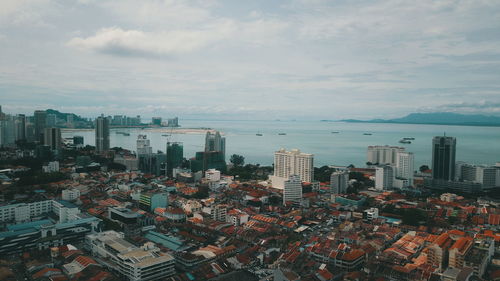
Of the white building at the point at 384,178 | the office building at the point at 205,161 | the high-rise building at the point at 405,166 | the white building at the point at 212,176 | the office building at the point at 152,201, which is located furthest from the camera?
the office building at the point at 205,161

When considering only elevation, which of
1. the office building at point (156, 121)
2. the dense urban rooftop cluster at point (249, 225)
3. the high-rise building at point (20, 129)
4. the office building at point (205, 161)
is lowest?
the dense urban rooftop cluster at point (249, 225)

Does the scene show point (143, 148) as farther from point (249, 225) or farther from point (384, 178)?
point (384, 178)

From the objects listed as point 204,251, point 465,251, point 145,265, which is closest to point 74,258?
point 145,265

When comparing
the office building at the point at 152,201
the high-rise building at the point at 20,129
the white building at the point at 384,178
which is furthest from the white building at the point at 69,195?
the high-rise building at the point at 20,129

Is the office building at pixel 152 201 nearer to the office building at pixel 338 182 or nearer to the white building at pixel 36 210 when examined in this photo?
the white building at pixel 36 210

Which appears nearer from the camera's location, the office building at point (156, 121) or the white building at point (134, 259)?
the white building at point (134, 259)

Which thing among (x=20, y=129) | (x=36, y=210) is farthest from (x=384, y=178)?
(x=20, y=129)

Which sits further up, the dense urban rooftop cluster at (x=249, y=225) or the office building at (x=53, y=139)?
the office building at (x=53, y=139)
